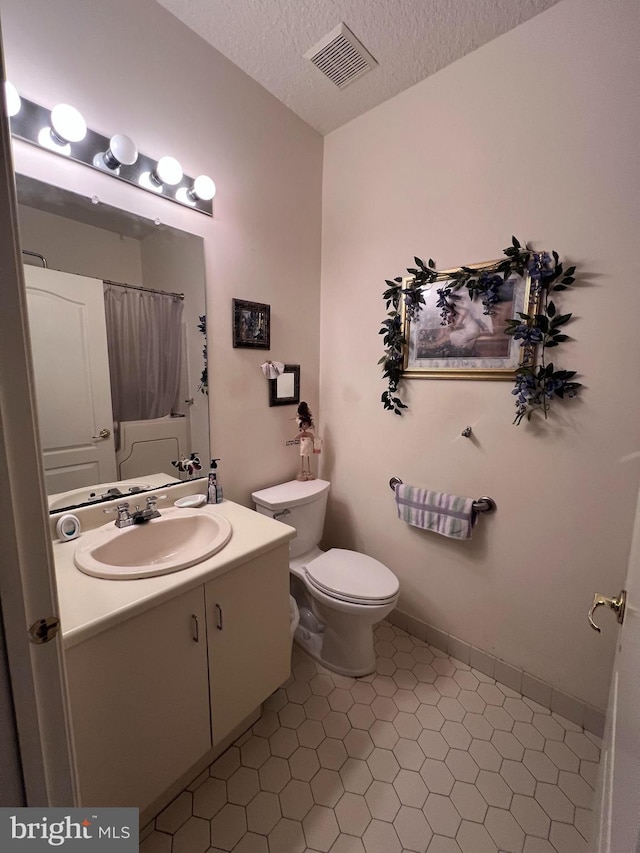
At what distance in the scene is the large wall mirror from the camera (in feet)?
3.63

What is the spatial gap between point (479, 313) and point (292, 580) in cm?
157

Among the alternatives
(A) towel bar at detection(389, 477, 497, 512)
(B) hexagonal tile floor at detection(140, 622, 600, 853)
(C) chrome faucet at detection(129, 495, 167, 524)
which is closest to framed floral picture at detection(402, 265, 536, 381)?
(A) towel bar at detection(389, 477, 497, 512)

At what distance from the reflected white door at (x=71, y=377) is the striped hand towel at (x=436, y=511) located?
129cm

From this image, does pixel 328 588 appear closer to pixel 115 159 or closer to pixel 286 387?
pixel 286 387

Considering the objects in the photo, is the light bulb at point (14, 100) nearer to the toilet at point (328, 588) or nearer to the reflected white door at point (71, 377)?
the reflected white door at point (71, 377)

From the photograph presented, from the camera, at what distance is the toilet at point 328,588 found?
58.9 inches

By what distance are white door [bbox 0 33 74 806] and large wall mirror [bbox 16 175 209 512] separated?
701mm

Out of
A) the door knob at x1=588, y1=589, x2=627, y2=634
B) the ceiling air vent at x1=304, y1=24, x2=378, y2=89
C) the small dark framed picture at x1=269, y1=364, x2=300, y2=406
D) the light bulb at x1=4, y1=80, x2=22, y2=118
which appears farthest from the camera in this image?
the small dark framed picture at x1=269, y1=364, x2=300, y2=406

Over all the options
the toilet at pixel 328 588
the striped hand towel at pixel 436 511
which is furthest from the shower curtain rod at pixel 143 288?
the striped hand towel at pixel 436 511

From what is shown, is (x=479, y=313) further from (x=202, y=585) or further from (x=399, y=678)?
(x=399, y=678)

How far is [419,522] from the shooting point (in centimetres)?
169

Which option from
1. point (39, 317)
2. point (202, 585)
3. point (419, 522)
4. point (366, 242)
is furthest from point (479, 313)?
point (39, 317)

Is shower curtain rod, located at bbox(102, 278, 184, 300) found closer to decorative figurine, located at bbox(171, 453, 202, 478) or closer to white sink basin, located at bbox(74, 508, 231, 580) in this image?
decorative figurine, located at bbox(171, 453, 202, 478)

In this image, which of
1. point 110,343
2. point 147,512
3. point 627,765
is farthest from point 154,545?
point 627,765
